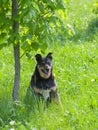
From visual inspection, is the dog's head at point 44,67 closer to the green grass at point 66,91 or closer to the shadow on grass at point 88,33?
the green grass at point 66,91

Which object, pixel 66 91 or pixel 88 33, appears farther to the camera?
pixel 88 33

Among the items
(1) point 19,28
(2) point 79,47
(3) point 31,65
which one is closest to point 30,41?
(1) point 19,28

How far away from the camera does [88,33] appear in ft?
39.9

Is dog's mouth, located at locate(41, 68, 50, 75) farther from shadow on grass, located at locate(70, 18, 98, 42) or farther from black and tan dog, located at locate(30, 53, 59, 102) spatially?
shadow on grass, located at locate(70, 18, 98, 42)

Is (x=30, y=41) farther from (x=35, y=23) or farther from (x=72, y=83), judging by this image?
(x=72, y=83)

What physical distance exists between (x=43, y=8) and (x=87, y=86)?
2104 mm

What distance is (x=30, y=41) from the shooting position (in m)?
7.01

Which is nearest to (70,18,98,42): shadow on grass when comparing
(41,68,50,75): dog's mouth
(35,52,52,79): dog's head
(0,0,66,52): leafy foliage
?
(35,52,52,79): dog's head

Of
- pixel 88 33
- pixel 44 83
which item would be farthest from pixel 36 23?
pixel 88 33

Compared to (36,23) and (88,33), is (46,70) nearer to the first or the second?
(36,23)

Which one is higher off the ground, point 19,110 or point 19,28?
point 19,28

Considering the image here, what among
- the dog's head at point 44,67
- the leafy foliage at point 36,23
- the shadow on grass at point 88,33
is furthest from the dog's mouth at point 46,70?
the shadow on grass at point 88,33

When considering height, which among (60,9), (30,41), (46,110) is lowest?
(46,110)

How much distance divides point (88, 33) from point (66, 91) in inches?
171
